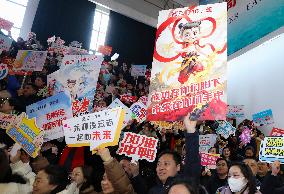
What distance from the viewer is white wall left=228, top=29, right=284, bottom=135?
25.3ft

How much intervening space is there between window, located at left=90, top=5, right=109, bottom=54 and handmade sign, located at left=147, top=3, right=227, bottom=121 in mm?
9929

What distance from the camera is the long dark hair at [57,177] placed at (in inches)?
110

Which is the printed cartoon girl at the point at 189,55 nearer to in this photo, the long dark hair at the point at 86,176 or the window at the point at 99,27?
the long dark hair at the point at 86,176

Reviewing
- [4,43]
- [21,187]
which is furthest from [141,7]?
[21,187]

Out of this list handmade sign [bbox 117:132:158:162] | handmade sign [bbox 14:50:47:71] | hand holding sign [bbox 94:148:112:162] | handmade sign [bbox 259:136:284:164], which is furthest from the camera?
handmade sign [bbox 14:50:47:71]

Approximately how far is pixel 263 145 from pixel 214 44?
141 centimetres

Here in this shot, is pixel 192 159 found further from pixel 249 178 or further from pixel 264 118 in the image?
pixel 264 118

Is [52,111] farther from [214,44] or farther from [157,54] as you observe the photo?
[214,44]

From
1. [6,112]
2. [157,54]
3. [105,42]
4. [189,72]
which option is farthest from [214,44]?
[105,42]

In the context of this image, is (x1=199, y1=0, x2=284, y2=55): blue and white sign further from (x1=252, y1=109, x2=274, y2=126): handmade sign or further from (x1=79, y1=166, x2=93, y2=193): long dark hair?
(x1=79, y1=166, x2=93, y2=193): long dark hair

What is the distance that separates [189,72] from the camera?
292cm

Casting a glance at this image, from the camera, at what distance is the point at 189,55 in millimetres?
3002

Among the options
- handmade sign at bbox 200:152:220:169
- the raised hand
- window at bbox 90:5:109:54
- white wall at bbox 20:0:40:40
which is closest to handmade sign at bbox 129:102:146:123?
handmade sign at bbox 200:152:220:169

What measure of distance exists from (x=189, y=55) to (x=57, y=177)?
60.2 inches
